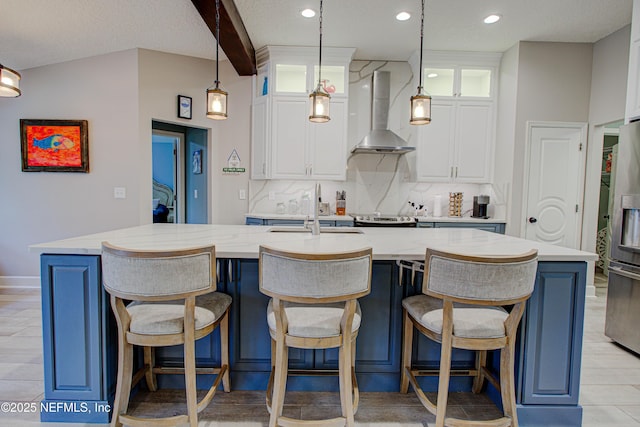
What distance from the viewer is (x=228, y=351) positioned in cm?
197

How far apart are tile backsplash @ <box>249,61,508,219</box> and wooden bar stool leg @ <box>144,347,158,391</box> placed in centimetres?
265

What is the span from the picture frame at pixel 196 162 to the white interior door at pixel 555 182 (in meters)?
4.06

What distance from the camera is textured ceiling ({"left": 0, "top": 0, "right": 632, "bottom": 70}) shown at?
10.0 feet

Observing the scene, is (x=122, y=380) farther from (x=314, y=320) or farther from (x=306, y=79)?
(x=306, y=79)

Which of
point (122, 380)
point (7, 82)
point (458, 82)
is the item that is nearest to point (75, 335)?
point (122, 380)

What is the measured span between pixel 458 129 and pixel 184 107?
11.1 feet

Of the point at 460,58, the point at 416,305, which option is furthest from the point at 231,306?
the point at 460,58

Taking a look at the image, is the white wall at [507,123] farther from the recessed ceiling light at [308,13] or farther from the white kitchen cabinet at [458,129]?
the recessed ceiling light at [308,13]

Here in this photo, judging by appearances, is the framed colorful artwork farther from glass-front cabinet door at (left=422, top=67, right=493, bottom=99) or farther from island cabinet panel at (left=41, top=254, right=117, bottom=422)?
glass-front cabinet door at (left=422, top=67, right=493, bottom=99)

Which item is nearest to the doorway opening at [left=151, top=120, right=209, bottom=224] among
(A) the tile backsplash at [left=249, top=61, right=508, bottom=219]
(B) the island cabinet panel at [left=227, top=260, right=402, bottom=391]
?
(A) the tile backsplash at [left=249, top=61, right=508, bottom=219]

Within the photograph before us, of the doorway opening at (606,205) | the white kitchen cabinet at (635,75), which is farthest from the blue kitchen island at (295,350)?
the doorway opening at (606,205)

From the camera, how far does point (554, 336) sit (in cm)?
179

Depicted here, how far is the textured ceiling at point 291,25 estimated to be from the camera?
3049 millimetres

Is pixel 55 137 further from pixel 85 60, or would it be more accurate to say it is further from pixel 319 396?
pixel 319 396
